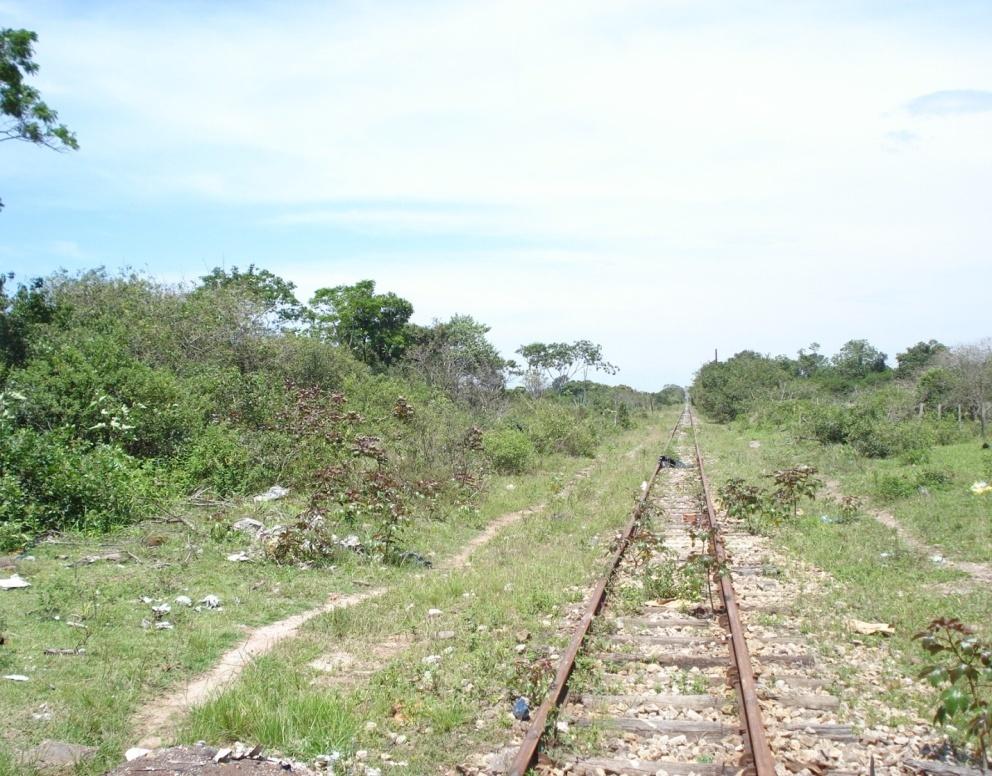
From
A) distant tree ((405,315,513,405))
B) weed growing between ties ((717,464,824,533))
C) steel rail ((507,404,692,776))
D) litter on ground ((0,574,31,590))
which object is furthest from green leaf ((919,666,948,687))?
distant tree ((405,315,513,405))

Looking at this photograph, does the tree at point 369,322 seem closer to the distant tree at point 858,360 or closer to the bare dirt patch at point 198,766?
the bare dirt patch at point 198,766

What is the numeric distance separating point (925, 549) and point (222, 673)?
8.66 m

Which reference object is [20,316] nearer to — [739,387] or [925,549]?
[925,549]

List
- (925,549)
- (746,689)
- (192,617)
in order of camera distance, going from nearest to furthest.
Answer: (746,689)
(192,617)
(925,549)

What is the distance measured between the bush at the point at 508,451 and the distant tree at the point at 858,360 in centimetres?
4942

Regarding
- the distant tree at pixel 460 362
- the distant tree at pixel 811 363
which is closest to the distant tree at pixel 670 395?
the distant tree at pixel 811 363

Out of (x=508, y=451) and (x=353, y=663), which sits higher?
(x=508, y=451)

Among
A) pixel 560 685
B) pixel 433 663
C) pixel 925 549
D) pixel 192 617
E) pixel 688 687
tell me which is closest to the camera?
pixel 560 685

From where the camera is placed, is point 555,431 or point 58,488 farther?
point 555,431

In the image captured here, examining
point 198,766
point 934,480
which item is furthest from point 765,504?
point 198,766

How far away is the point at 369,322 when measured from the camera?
30234mm

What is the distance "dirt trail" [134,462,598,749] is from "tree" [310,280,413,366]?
20006mm

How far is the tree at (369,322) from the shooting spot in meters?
29.5

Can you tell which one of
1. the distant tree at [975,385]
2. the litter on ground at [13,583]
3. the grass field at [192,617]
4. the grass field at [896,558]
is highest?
the distant tree at [975,385]
